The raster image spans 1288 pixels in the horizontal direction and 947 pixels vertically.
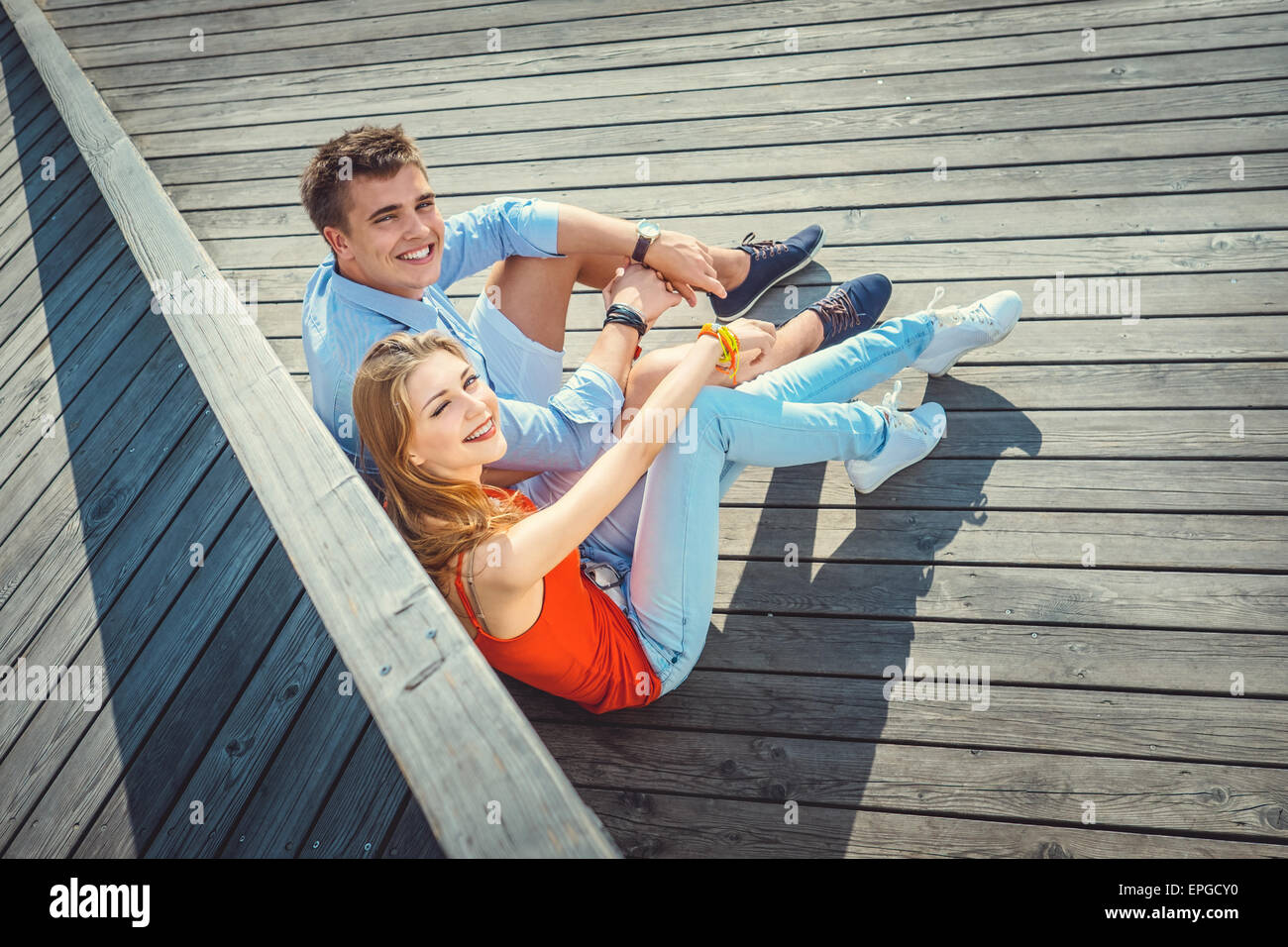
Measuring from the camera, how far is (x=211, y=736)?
63.8 inches

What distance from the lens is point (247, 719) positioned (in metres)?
1.64

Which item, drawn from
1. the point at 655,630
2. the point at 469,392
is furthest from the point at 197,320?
the point at 655,630

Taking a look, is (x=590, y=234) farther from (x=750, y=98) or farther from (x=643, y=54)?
(x=643, y=54)

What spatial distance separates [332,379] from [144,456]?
0.87 meters

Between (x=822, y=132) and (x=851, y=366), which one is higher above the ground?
(x=822, y=132)

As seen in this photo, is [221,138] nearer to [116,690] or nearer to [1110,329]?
[116,690]

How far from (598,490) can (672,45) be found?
2.51 m

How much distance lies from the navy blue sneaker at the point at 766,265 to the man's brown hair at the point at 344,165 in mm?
1008

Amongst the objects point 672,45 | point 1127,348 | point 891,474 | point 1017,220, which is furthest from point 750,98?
point 891,474

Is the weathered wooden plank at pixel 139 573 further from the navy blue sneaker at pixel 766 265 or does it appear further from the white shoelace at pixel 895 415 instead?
the white shoelace at pixel 895 415

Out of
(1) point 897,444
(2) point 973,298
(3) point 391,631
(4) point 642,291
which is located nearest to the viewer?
(3) point 391,631

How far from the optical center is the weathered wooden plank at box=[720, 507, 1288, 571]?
1771 millimetres

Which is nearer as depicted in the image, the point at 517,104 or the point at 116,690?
the point at 116,690

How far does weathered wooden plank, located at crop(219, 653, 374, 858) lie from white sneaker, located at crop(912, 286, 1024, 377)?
5.09 feet
